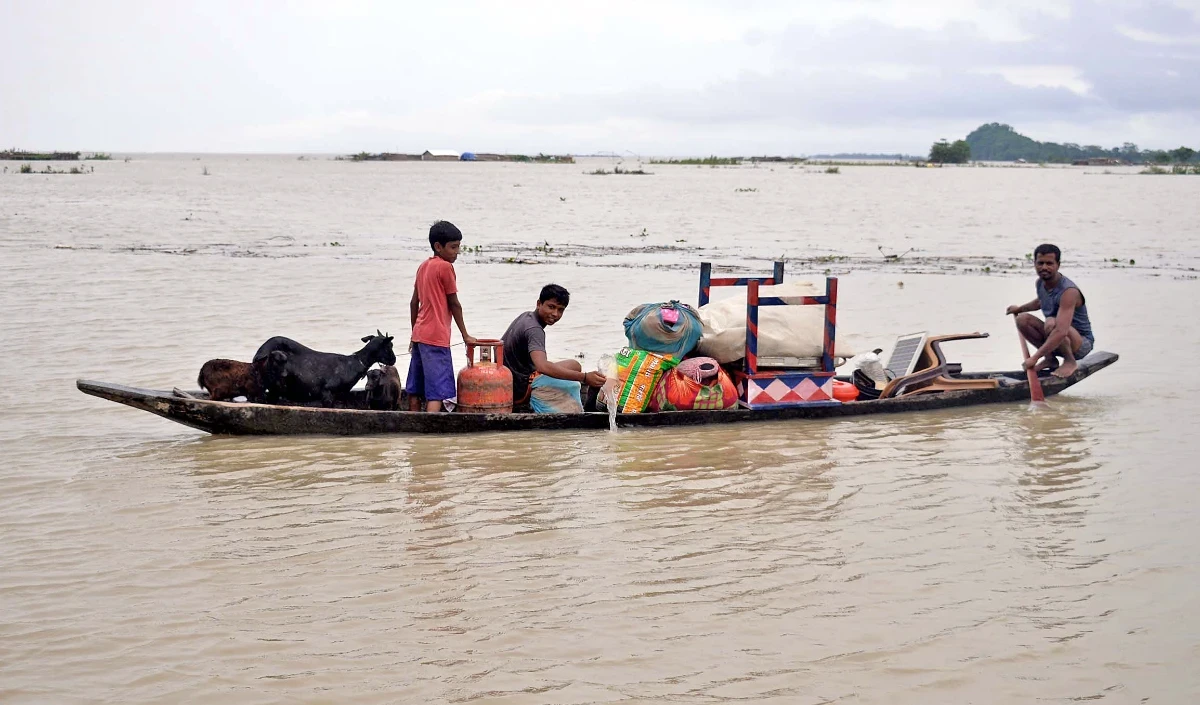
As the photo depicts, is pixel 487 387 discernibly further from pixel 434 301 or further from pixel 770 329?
pixel 770 329

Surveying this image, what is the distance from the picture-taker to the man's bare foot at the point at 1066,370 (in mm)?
8562

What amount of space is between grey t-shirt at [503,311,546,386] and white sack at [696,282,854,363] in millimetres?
1223

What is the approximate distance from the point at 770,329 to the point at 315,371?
3227mm

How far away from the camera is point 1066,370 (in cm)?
858

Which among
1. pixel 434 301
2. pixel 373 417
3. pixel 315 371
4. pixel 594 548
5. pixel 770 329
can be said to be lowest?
pixel 594 548

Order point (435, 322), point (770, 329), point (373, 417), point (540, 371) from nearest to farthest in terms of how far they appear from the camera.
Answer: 1. point (373, 417)
2. point (435, 322)
3. point (540, 371)
4. point (770, 329)

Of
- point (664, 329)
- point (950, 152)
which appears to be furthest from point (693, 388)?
point (950, 152)

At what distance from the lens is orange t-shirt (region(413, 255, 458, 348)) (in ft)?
23.3

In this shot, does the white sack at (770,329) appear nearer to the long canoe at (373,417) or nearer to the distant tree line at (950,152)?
the long canoe at (373,417)

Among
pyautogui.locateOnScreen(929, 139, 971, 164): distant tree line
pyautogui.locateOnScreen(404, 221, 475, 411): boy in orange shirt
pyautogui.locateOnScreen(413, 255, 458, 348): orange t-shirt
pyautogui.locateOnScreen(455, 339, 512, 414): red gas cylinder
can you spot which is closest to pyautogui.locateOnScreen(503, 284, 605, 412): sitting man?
pyautogui.locateOnScreen(455, 339, 512, 414): red gas cylinder

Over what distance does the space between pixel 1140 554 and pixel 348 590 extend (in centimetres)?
373

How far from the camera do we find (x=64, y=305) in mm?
12805

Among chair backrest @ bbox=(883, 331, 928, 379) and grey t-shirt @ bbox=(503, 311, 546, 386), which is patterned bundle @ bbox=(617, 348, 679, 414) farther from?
chair backrest @ bbox=(883, 331, 928, 379)

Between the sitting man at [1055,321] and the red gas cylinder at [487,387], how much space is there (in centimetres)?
418
